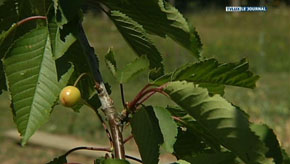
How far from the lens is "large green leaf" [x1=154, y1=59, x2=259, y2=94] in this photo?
625mm

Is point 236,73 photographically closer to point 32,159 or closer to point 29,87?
point 29,87

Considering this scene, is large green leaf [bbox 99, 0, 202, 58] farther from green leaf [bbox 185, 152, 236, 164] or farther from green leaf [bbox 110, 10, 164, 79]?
green leaf [bbox 185, 152, 236, 164]

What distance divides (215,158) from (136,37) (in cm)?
22

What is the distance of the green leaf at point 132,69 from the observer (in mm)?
668

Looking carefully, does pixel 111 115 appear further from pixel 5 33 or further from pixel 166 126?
pixel 5 33

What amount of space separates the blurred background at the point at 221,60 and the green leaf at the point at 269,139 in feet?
0.77

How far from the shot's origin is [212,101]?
1.94ft

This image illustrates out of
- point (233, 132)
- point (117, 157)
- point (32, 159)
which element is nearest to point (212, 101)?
point (233, 132)

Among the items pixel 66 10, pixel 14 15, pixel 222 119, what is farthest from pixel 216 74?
pixel 14 15

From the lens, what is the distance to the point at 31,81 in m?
0.70

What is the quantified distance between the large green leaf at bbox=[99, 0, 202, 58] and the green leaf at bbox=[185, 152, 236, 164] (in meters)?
0.15

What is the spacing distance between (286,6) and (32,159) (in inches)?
357

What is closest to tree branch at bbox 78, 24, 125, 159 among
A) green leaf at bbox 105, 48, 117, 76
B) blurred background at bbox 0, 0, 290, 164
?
green leaf at bbox 105, 48, 117, 76

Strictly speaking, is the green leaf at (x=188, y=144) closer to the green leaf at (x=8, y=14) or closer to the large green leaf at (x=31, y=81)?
the large green leaf at (x=31, y=81)
